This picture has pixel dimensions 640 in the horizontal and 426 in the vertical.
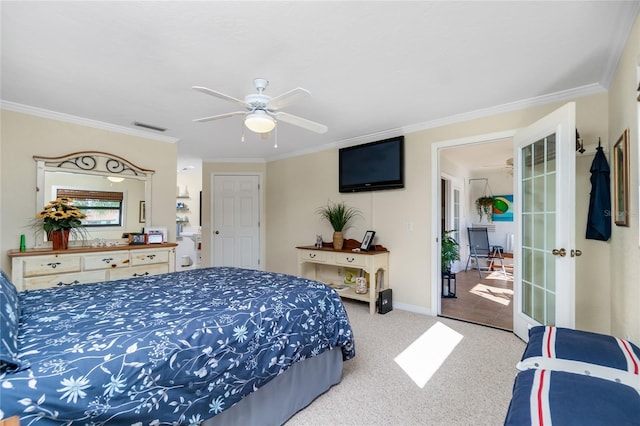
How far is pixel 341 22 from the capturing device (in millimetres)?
1803

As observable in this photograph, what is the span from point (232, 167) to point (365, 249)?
3.15 metres

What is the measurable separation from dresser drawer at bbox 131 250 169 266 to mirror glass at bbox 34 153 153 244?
48 cm

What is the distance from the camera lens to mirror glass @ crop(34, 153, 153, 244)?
3.28 m

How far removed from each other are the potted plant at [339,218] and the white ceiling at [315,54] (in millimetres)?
1605

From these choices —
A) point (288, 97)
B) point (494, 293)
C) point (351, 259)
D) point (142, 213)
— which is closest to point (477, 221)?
point (494, 293)

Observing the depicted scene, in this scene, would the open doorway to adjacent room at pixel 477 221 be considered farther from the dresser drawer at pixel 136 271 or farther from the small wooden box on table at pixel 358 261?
the dresser drawer at pixel 136 271

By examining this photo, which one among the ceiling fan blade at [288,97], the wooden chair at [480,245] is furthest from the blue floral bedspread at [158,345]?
the wooden chair at [480,245]

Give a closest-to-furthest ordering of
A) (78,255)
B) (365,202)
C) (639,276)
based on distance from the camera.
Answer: (639,276) < (78,255) < (365,202)

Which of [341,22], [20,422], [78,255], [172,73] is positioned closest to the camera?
[20,422]

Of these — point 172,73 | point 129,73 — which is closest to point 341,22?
point 172,73

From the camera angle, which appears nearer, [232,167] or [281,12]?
[281,12]

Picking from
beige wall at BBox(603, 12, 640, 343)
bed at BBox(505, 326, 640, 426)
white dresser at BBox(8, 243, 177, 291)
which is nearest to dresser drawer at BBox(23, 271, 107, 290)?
white dresser at BBox(8, 243, 177, 291)

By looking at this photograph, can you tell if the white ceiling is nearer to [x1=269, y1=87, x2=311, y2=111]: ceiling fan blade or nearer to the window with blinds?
[x1=269, y1=87, x2=311, y2=111]: ceiling fan blade

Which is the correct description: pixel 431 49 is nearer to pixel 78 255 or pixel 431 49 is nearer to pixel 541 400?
pixel 541 400
